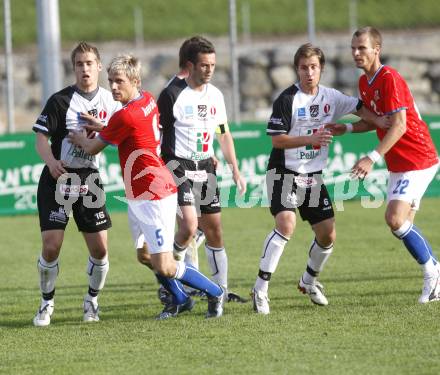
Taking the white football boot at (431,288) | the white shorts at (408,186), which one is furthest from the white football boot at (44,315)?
the white football boot at (431,288)

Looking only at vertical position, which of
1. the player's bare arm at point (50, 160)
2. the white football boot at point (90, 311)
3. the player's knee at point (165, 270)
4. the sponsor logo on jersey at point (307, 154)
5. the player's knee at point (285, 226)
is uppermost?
the player's bare arm at point (50, 160)

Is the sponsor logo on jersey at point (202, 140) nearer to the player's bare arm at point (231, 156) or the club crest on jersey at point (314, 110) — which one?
the player's bare arm at point (231, 156)

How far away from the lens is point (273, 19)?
31328 millimetres

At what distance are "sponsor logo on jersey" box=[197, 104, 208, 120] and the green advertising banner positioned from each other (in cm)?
705

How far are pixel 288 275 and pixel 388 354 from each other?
3.91 metres

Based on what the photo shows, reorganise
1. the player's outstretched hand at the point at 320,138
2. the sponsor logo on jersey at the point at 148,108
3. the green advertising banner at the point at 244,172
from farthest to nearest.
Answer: the green advertising banner at the point at 244,172
the player's outstretched hand at the point at 320,138
the sponsor logo on jersey at the point at 148,108

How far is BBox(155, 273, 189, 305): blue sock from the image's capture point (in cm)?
809

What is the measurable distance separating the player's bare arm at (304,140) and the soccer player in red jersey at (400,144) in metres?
0.41

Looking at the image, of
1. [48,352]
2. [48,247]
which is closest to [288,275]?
[48,247]

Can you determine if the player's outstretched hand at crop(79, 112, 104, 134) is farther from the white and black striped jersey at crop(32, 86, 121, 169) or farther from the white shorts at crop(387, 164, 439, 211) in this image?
the white shorts at crop(387, 164, 439, 211)

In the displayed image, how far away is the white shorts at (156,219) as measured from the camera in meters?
7.68

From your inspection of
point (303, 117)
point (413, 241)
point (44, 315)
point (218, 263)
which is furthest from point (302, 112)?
point (44, 315)

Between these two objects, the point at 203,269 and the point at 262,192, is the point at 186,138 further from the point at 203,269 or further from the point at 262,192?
the point at 262,192

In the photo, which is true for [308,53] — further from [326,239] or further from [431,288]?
[431,288]
